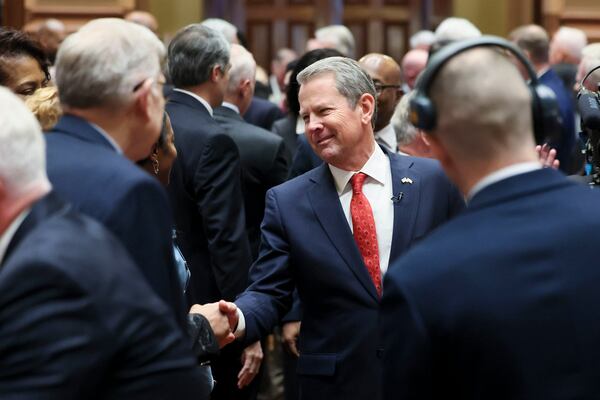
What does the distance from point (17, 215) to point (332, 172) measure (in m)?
1.96

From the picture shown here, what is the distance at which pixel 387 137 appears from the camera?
532 cm

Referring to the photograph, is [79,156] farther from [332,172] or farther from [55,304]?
[332,172]

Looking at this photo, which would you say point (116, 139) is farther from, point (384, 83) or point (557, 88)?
point (557, 88)

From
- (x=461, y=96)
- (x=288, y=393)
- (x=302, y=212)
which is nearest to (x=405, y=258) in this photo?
(x=461, y=96)

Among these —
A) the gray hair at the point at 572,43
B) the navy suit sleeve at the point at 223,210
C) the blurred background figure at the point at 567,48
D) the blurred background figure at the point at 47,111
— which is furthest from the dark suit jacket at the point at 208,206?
the gray hair at the point at 572,43

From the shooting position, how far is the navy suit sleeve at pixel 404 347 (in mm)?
2139

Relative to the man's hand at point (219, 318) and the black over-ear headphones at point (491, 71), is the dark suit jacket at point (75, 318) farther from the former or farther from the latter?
the man's hand at point (219, 318)

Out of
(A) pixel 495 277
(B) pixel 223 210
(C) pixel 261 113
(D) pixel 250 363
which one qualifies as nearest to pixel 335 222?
(D) pixel 250 363

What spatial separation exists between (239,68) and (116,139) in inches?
138

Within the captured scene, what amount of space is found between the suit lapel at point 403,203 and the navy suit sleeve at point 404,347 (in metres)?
1.61

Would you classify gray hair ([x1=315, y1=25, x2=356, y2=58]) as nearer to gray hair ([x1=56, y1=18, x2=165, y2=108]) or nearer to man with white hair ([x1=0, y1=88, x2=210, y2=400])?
Answer: gray hair ([x1=56, y1=18, x2=165, y2=108])

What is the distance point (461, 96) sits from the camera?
2.22m

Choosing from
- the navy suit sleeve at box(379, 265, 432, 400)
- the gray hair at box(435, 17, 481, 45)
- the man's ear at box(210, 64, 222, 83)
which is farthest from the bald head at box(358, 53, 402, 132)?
the navy suit sleeve at box(379, 265, 432, 400)

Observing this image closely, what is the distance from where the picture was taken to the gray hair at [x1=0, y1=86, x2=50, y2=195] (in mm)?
2131
